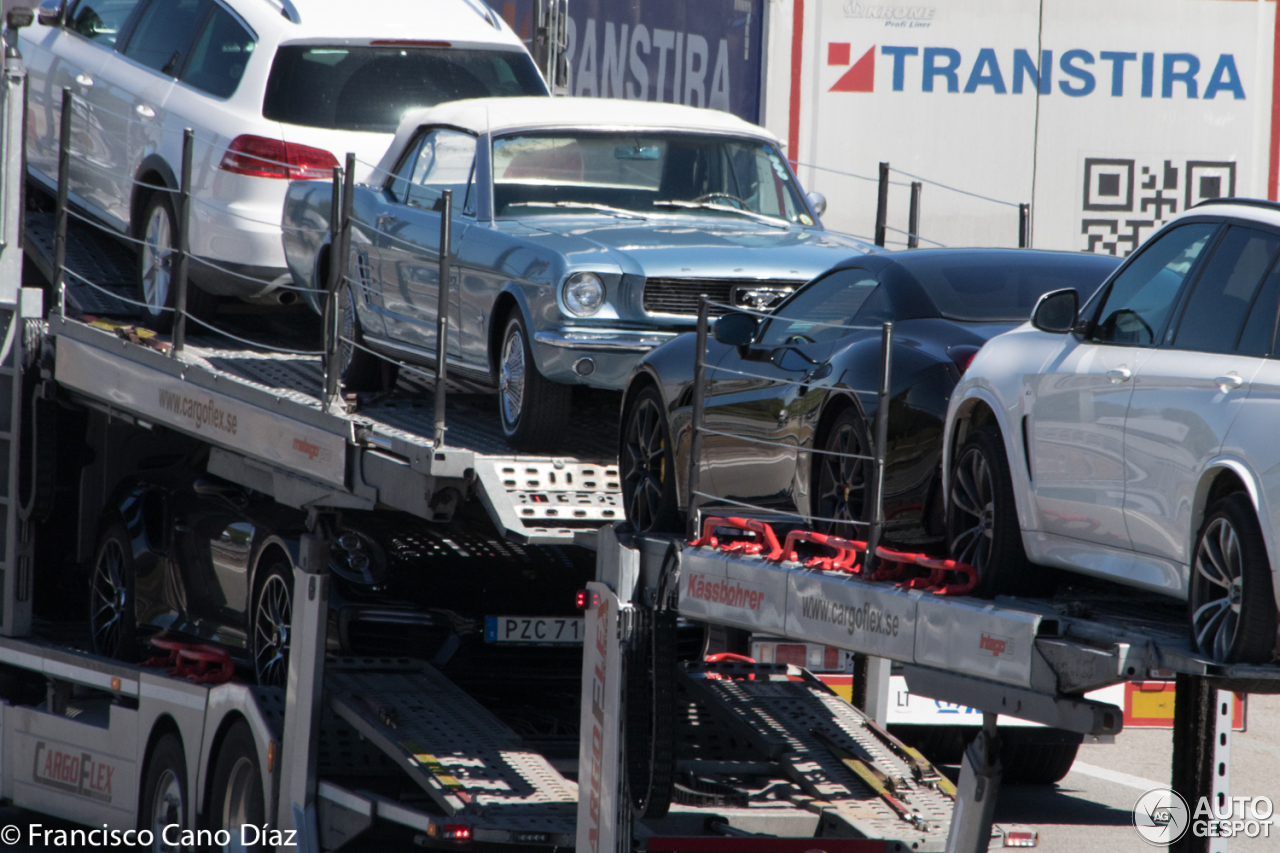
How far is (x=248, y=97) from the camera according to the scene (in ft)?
36.8

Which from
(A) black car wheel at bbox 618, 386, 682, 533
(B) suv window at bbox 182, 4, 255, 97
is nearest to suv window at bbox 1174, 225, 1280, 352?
(A) black car wheel at bbox 618, 386, 682, 533

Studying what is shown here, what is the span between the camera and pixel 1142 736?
47.0ft

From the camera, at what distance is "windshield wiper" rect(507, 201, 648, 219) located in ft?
32.0

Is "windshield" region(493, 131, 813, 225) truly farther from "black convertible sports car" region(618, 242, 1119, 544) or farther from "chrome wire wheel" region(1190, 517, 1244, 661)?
"chrome wire wheel" region(1190, 517, 1244, 661)

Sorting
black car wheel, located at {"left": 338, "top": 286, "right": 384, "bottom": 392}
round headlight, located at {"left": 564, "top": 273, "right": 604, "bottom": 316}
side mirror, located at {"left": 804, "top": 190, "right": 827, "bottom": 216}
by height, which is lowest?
black car wheel, located at {"left": 338, "top": 286, "right": 384, "bottom": 392}

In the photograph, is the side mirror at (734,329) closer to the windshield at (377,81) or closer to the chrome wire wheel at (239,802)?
the chrome wire wheel at (239,802)

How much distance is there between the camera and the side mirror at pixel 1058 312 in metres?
6.22

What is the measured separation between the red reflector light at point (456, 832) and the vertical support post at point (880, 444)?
7.69 ft

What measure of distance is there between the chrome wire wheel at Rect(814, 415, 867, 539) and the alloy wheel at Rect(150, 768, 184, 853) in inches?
161

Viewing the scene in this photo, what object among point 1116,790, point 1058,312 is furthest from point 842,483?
point 1116,790

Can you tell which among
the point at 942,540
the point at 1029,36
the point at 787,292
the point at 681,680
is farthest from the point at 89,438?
the point at 1029,36

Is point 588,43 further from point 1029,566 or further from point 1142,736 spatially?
point 1029,566

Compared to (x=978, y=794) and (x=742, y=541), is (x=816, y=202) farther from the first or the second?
(x=978, y=794)

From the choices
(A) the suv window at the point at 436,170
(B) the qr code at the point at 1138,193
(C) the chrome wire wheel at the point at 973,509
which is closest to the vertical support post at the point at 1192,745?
(C) the chrome wire wheel at the point at 973,509
